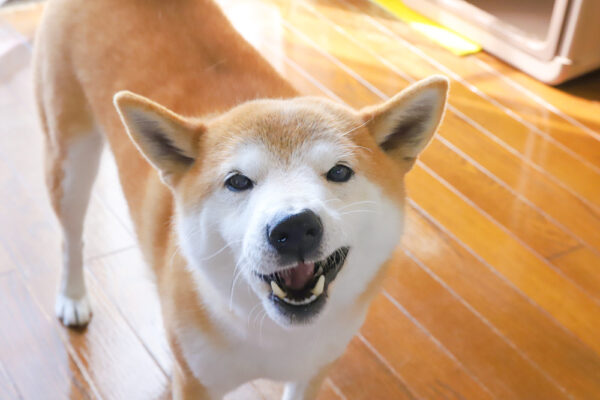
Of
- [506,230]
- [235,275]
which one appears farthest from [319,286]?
[506,230]

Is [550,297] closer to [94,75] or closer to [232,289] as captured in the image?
[232,289]

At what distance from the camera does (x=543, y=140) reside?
262cm

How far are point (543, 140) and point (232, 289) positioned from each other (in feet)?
5.79

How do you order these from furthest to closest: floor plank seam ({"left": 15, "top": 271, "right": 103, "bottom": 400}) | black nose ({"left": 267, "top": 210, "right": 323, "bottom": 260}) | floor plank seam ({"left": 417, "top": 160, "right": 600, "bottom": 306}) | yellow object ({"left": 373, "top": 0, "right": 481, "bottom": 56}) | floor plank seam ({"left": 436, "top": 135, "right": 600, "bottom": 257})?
yellow object ({"left": 373, "top": 0, "right": 481, "bottom": 56})
floor plank seam ({"left": 436, "top": 135, "right": 600, "bottom": 257})
floor plank seam ({"left": 417, "top": 160, "right": 600, "bottom": 306})
floor plank seam ({"left": 15, "top": 271, "right": 103, "bottom": 400})
black nose ({"left": 267, "top": 210, "right": 323, "bottom": 260})

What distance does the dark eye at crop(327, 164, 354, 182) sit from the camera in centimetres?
121

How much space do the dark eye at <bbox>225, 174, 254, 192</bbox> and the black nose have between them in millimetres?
142

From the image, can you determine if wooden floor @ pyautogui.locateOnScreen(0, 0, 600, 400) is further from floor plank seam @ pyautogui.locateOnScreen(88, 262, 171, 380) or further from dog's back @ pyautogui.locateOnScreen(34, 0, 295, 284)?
dog's back @ pyautogui.locateOnScreen(34, 0, 295, 284)

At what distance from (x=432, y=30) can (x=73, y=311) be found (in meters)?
2.12

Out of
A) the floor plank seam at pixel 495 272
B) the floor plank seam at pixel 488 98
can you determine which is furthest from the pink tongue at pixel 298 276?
the floor plank seam at pixel 488 98

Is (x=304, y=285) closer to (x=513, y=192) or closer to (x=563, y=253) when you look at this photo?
(x=563, y=253)

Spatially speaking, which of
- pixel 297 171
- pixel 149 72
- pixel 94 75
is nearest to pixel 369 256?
pixel 297 171

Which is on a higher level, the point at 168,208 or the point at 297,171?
the point at 297,171

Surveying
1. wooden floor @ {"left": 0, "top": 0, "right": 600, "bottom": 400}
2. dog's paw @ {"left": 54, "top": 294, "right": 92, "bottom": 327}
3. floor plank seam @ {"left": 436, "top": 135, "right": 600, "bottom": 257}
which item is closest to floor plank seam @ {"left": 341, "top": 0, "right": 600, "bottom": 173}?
wooden floor @ {"left": 0, "top": 0, "right": 600, "bottom": 400}

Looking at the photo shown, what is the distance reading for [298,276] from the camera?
3.99 ft
